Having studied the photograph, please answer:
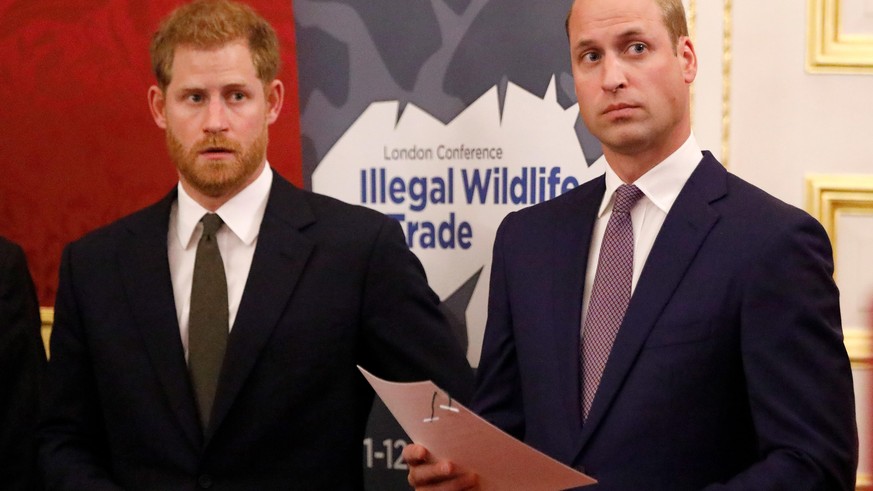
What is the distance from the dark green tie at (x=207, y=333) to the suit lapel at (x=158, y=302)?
1.0 inches

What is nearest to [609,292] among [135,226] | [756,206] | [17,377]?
[756,206]

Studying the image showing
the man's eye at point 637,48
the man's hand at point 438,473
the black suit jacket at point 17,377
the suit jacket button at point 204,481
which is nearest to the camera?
the man's hand at point 438,473

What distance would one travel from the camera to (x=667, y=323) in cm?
184

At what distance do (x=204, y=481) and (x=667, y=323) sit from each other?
1.08 m

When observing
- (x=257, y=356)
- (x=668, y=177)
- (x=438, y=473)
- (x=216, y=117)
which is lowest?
(x=438, y=473)

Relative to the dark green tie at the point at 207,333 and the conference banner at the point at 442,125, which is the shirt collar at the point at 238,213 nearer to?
the dark green tie at the point at 207,333

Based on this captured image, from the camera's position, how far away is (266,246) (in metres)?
2.44

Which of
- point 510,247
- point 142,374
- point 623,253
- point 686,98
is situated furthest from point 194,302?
point 686,98

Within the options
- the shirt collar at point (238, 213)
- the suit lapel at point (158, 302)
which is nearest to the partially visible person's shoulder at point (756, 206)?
the shirt collar at point (238, 213)

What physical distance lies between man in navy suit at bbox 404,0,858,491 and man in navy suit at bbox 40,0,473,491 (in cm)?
44

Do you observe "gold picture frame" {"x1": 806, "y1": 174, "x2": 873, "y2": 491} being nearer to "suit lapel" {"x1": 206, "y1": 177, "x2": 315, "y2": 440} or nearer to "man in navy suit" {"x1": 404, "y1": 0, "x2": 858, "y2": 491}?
"man in navy suit" {"x1": 404, "y1": 0, "x2": 858, "y2": 491}

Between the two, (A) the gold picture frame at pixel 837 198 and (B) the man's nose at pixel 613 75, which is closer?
(B) the man's nose at pixel 613 75

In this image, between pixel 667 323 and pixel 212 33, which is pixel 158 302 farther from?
pixel 667 323

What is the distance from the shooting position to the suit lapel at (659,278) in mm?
1851
